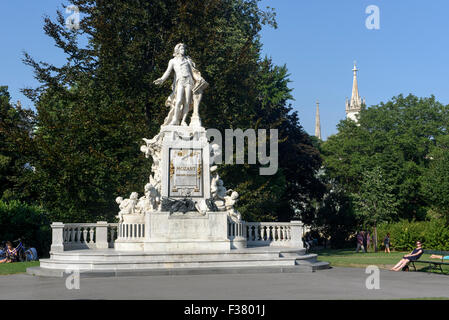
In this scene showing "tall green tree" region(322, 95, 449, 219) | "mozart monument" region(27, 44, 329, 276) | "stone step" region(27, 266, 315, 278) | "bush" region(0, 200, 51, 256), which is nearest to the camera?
"stone step" region(27, 266, 315, 278)

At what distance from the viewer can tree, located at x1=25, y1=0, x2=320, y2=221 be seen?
106ft

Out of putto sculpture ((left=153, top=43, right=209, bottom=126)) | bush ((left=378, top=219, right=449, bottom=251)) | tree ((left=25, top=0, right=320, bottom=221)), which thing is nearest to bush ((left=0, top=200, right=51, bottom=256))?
tree ((left=25, top=0, right=320, bottom=221))

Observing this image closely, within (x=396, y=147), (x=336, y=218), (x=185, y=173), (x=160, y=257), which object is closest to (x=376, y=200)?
(x=336, y=218)

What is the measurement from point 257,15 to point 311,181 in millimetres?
14011

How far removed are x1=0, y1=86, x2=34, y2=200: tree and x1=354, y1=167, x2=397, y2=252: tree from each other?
24306 millimetres

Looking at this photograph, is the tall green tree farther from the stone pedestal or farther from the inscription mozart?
the stone pedestal

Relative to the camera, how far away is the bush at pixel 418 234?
38.7 meters

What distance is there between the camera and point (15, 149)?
33156mm

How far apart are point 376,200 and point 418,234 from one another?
6.18 metres

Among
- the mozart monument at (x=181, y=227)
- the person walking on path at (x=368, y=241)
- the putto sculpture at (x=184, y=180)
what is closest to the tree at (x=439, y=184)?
the person walking on path at (x=368, y=241)

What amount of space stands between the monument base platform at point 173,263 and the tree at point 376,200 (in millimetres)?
27430

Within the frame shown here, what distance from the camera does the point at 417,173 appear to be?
2029 inches

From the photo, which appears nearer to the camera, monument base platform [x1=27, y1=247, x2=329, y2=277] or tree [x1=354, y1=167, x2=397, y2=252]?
monument base platform [x1=27, y1=247, x2=329, y2=277]

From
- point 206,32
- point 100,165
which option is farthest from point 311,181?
point 100,165
